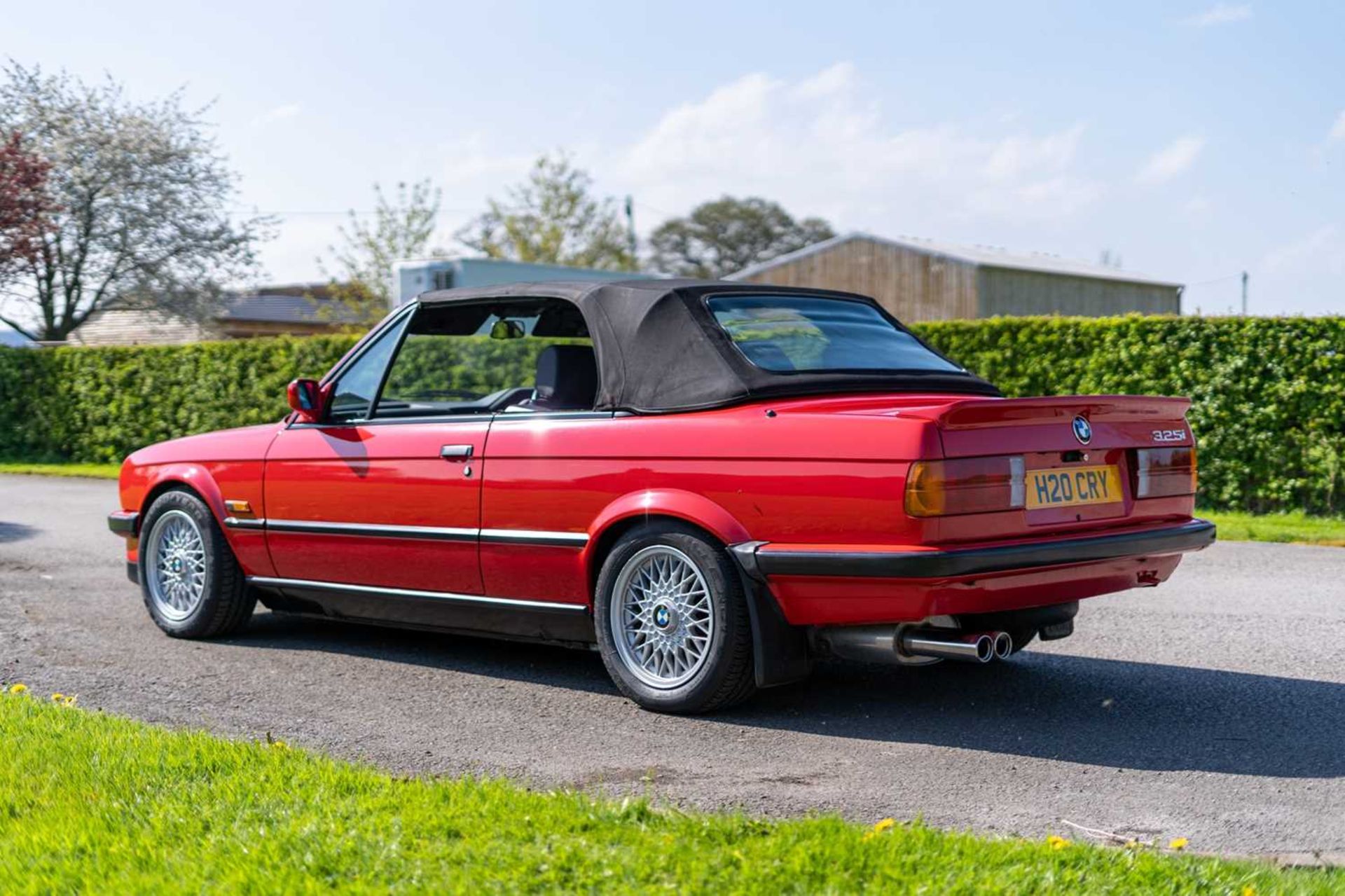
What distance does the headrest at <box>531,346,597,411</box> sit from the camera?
5926 millimetres

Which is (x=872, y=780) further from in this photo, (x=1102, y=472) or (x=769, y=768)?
(x=1102, y=472)

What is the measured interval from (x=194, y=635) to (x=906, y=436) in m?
4.07

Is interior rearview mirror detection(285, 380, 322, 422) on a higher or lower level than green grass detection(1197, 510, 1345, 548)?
higher

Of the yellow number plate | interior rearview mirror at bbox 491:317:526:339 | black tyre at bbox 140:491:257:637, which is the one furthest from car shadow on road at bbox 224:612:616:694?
the yellow number plate

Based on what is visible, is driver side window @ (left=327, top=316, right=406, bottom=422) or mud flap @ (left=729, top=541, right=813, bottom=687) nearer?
mud flap @ (left=729, top=541, right=813, bottom=687)

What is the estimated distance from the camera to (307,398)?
660cm

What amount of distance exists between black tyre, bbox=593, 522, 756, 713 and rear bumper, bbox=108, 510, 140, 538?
10.3 ft

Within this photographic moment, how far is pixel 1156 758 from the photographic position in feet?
15.3

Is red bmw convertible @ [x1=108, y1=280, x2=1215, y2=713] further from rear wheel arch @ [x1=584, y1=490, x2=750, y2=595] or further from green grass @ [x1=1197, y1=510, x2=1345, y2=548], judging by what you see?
green grass @ [x1=1197, y1=510, x2=1345, y2=548]

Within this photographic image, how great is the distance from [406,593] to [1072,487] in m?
2.84

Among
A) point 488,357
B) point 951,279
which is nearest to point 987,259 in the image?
point 951,279

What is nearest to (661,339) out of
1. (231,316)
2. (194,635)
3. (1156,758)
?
(1156,758)

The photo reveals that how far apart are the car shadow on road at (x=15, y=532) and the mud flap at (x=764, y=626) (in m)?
8.49

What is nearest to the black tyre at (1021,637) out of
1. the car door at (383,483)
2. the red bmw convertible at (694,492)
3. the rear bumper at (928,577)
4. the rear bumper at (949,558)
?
the red bmw convertible at (694,492)
